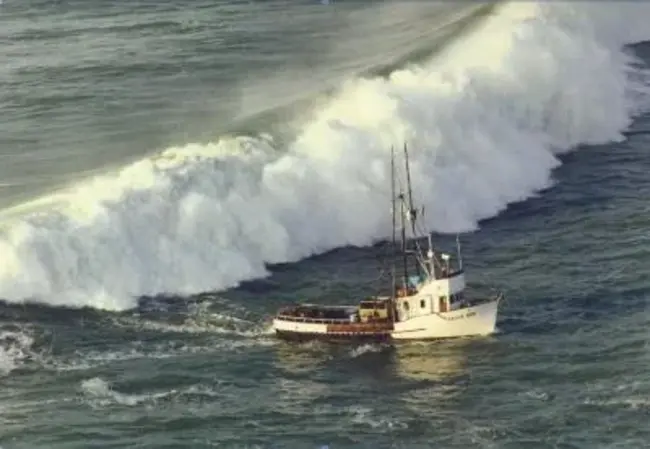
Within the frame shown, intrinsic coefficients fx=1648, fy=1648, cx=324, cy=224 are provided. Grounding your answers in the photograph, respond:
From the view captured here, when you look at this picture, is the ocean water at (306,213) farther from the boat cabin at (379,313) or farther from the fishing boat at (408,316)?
the boat cabin at (379,313)

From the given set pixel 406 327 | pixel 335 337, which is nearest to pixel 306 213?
pixel 335 337

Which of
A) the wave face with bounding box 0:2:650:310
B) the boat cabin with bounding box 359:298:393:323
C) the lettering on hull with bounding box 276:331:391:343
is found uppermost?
the wave face with bounding box 0:2:650:310

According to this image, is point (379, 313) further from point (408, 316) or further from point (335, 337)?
point (335, 337)

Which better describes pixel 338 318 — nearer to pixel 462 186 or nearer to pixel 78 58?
pixel 462 186

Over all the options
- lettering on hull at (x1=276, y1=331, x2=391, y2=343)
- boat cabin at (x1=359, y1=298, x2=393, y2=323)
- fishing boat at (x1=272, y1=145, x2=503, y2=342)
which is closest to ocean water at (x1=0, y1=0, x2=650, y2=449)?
lettering on hull at (x1=276, y1=331, x2=391, y2=343)

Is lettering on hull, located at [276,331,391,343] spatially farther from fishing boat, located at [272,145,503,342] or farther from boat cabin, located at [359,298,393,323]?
boat cabin, located at [359,298,393,323]
